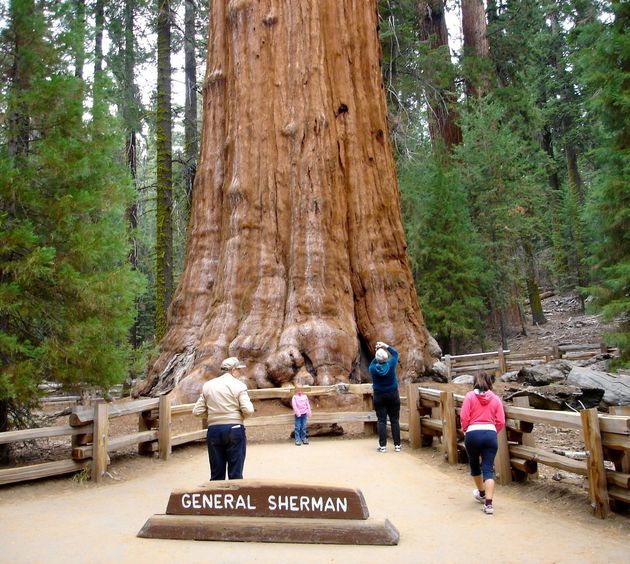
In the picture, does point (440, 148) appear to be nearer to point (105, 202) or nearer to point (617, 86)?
point (617, 86)

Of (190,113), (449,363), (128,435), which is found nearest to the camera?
(128,435)

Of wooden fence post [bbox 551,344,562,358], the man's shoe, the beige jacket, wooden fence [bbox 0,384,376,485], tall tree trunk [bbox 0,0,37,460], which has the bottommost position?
the man's shoe

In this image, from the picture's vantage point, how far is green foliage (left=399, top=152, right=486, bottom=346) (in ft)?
66.6

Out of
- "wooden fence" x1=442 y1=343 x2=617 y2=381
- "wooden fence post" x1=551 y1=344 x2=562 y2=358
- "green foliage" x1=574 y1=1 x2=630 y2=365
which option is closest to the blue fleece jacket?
"green foliage" x1=574 y1=1 x2=630 y2=365

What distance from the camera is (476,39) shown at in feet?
80.9

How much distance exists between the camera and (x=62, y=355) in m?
7.77

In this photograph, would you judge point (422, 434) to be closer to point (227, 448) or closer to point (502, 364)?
point (227, 448)

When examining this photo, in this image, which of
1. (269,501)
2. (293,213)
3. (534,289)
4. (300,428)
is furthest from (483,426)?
(534,289)

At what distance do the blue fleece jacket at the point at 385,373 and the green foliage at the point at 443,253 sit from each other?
1136 centimetres

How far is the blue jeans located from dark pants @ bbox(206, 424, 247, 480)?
12.8 feet

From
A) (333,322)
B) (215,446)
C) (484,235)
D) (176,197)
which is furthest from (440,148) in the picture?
(215,446)

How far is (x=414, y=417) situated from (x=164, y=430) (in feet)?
12.1

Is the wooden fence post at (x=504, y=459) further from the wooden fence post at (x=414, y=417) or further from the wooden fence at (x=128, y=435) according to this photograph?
the wooden fence at (x=128, y=435)

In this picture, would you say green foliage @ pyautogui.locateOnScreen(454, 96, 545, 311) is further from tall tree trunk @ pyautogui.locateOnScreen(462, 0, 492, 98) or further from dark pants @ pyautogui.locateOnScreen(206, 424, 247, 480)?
dark pants @ pyautogui.locateOnScreen(206, 424, 247, 480)
